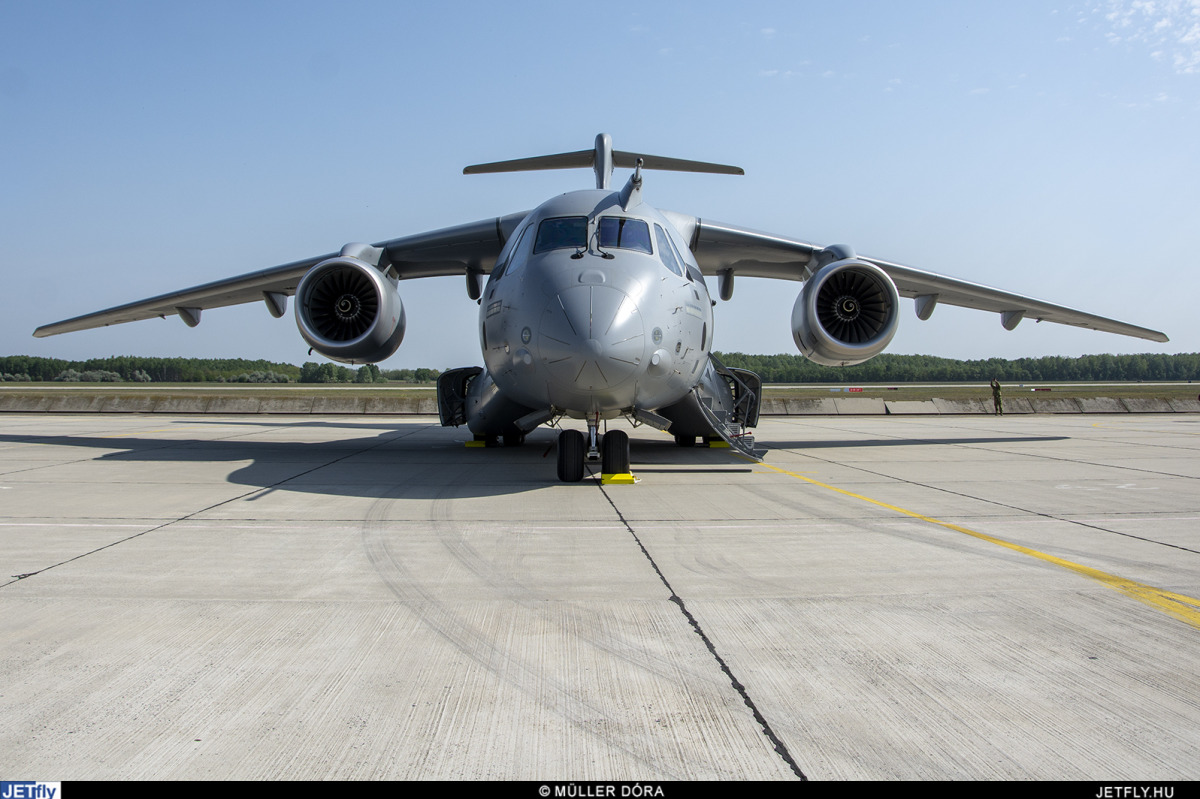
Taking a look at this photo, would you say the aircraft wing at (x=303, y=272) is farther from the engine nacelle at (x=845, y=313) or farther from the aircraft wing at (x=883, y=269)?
the engine nacelle at (x=845, y=313)

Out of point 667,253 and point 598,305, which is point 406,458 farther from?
point 598,305

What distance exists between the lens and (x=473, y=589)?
13.8ft

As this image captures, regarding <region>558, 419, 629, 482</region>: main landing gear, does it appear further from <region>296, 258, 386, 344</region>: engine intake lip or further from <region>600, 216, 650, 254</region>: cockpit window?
<region>296, 258, 386, 344</region>: engine intake lip

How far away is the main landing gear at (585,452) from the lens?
8.43m

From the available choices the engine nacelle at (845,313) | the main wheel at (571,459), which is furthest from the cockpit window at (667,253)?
the engine nacelle at (845,313)

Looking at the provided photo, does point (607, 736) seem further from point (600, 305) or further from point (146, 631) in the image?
point (600, 305)

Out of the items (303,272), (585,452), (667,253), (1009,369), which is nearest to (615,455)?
(585,452)

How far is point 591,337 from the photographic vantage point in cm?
696

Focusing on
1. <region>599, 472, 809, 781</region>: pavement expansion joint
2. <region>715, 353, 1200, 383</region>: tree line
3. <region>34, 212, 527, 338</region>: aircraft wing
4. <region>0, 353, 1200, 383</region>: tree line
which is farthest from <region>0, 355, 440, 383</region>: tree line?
<region>599, 472, 809, 781</region>: pavement expansion joint

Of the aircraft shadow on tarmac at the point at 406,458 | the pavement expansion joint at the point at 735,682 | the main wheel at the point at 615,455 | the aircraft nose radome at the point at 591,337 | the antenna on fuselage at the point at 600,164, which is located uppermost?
the antenna on fuselage at the point at 600,164
